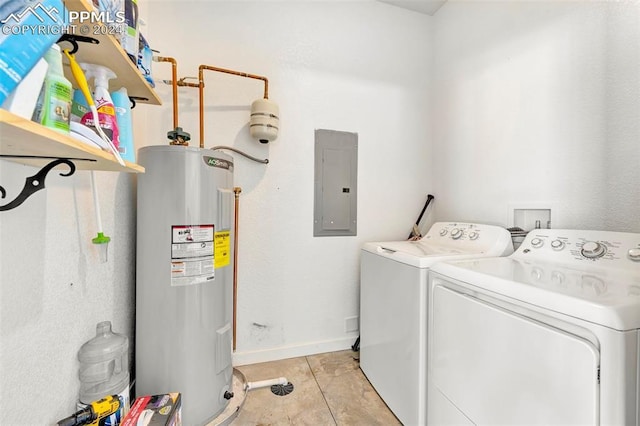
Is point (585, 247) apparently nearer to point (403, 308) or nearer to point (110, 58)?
point (403, 308)

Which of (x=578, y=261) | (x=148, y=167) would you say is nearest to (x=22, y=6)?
(x=148, y=167)

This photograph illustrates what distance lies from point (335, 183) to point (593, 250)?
1461 millimetres

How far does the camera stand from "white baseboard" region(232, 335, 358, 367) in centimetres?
183

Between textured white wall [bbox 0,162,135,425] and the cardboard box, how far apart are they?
21 cm

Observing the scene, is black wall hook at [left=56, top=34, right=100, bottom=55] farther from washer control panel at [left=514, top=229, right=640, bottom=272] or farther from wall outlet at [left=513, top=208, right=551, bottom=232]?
wall outlet at [left=513, top=208, right=551, bottom=232]

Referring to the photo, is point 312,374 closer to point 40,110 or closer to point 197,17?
point 40,110

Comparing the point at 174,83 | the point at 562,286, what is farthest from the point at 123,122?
the point at 562,286

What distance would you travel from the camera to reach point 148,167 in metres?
1.21

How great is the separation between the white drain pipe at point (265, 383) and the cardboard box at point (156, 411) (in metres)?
0.47

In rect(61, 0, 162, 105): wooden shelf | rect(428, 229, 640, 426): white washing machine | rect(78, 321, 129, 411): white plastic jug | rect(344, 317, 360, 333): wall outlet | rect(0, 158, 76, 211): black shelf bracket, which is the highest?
rect(61, 0, 162, 105): wooden shelf

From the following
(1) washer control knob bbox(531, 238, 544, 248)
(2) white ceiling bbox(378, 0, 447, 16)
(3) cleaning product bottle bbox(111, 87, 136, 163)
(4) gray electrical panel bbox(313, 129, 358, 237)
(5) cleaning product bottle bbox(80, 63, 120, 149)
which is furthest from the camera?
(2) white ceiling bbox(378, 0, 447, 16)

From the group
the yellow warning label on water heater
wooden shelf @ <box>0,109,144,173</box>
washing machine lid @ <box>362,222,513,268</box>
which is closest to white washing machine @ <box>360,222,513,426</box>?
washing machine lid @ <box>362,222,513,268</box>

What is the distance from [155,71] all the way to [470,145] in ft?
7.38

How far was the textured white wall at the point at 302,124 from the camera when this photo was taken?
1.76 meters
